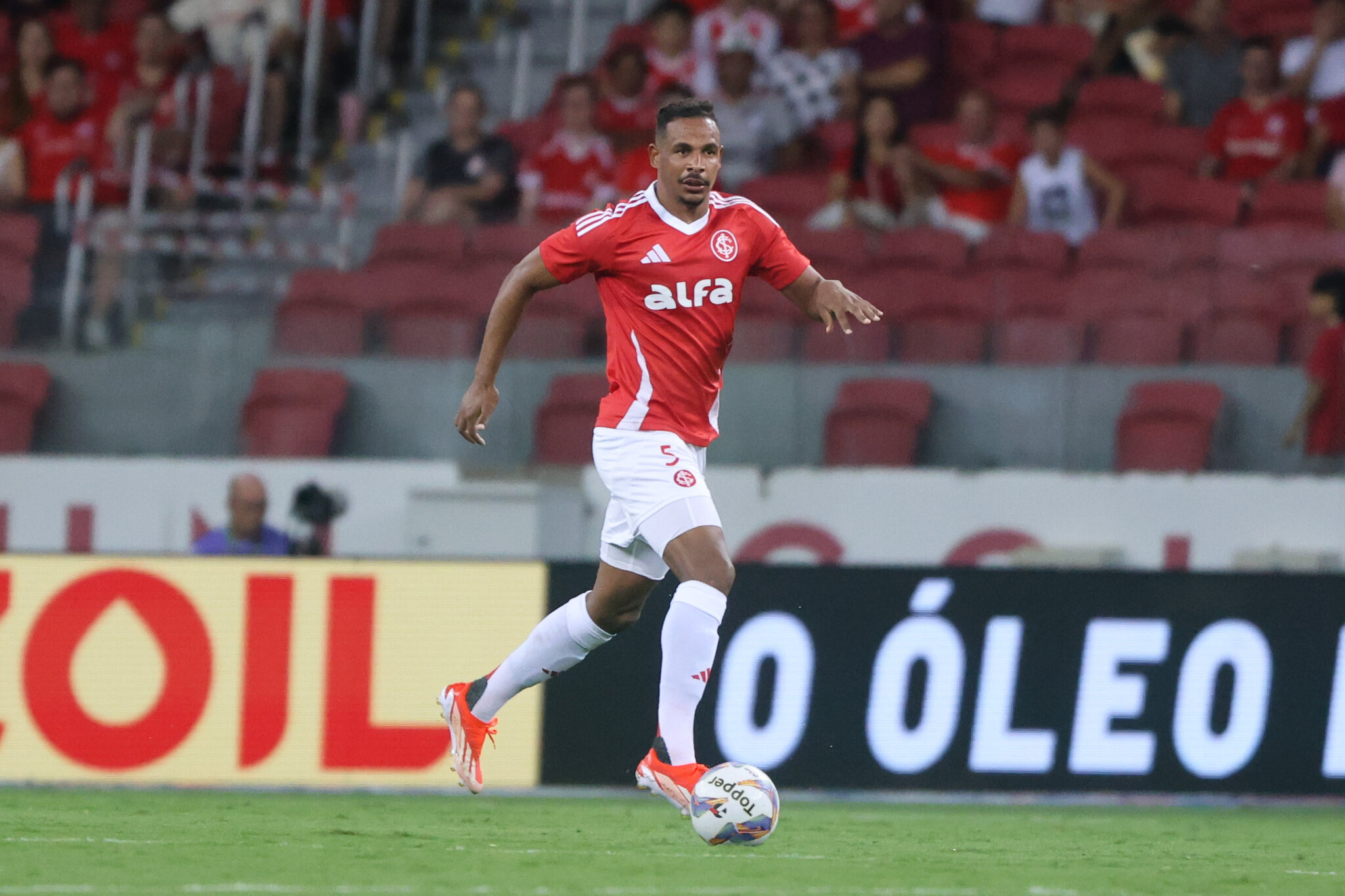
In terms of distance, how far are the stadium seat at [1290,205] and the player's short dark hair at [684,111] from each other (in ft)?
21.1

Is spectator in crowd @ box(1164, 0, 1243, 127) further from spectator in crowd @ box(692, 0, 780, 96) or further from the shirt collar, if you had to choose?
the shirt collar

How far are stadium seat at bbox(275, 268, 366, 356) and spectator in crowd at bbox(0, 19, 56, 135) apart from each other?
2997 mm

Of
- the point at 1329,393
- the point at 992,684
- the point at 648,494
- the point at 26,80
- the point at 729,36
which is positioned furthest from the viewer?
the point at 26,80

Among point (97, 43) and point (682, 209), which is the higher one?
point (97, 43)

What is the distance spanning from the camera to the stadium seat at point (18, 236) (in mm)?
11578

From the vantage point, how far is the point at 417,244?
1153cm

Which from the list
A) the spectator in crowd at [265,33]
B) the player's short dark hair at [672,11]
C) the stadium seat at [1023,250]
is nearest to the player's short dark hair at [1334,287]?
the stadium seat at [1023,250]

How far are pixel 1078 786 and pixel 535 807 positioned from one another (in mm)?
2166

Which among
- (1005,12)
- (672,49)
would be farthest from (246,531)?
(1005,12)

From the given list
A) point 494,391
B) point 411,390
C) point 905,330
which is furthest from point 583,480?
point 494,391

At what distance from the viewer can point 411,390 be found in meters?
10.5

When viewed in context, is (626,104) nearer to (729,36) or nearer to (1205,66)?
(729,36)

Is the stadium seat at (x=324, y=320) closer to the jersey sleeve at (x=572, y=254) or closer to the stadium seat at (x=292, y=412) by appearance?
the stadium seat at (x=292, y=412)

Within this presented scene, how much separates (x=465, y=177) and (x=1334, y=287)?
16.7 feet
